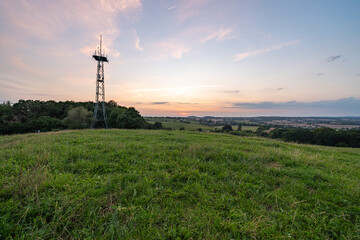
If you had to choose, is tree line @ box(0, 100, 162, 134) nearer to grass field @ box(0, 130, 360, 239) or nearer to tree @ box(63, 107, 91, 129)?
tree @ box(63, 107, 91, 129)

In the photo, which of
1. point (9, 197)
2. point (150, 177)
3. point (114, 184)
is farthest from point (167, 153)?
point (9, 197)

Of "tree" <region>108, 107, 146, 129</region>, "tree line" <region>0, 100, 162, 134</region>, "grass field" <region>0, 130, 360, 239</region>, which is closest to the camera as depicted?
"grass field" <region>0, 130, 360, 239</region>

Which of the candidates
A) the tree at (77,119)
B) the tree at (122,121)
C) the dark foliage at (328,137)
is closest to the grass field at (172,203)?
the tree at (122,121)

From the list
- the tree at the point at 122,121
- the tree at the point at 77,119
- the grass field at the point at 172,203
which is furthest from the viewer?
the tree at the point at 122,121

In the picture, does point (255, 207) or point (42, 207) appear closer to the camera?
point (42, 207)

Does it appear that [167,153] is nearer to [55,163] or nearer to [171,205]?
[171,205]

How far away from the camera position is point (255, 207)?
9.24 ft

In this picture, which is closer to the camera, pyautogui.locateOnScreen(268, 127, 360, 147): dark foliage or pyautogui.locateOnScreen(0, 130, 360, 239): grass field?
pyautogui.locateOnScreen(0, 130, 360, 239): grass field

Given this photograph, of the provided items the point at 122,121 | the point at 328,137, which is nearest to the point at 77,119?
the point at 122,121

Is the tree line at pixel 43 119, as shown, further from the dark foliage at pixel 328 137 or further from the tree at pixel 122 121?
the dark foliage at pixel 328 137

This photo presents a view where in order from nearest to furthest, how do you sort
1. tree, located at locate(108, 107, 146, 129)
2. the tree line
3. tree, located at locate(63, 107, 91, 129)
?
tree, located at locate(63, 107, 91, 129), the tree line, tree, located at locate(108, 107, 146, 129)

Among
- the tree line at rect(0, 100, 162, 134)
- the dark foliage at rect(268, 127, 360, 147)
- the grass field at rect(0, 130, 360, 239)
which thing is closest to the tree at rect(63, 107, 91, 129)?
the tree line at rect(0, 100, 162, 134)

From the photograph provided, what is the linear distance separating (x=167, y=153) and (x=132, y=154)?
4.94 ft

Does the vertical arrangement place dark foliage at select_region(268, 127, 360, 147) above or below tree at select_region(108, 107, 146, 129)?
below
